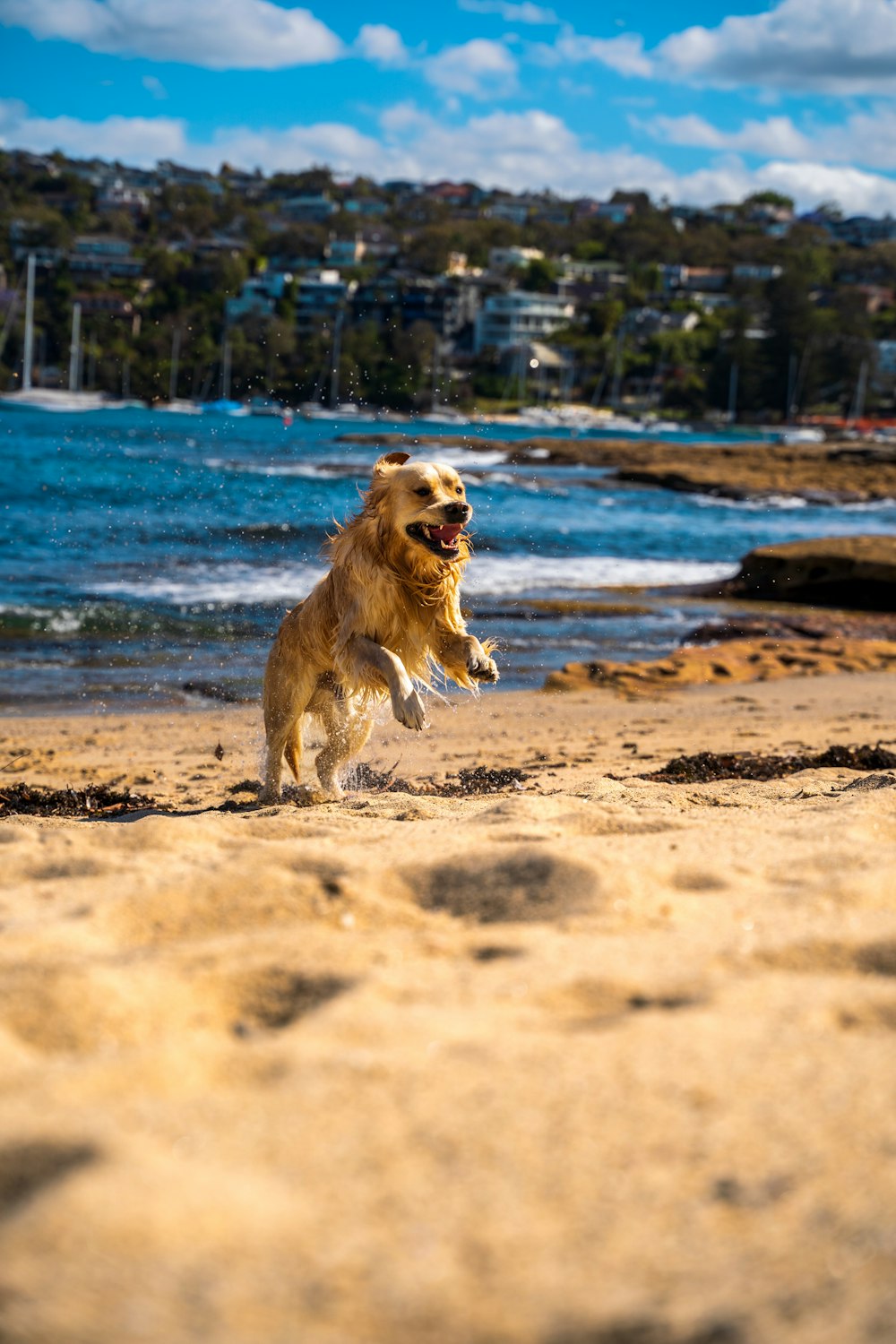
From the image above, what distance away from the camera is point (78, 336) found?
80938 mm

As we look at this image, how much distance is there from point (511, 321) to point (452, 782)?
107 m

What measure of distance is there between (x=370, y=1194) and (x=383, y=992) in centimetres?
61

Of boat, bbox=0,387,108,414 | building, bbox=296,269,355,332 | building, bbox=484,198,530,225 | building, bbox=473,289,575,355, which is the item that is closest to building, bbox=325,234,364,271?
building, bbox=296,269,355,332

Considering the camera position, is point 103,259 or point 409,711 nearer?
point 409,711

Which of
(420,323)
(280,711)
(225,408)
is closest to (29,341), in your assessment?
(225,408)

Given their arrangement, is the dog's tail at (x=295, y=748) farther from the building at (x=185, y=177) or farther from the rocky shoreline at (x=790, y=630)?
the building at (x=185, y=177)

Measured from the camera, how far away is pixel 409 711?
4.96m

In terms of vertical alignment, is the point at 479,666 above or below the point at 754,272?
below

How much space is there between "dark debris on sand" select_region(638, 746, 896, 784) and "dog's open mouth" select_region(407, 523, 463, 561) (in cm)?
155

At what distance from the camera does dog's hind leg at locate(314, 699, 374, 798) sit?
591 centimetres

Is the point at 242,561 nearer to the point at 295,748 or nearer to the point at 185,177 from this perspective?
the point at 295,748

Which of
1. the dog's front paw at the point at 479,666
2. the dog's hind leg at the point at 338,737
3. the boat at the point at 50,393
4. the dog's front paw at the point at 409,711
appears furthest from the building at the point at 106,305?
the dog's front paw at the point at 409,711

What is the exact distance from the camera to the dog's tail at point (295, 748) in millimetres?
5949

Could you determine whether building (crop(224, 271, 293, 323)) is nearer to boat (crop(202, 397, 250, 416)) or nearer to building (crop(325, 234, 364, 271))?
boat (crop(202, 397, 250, 416))
